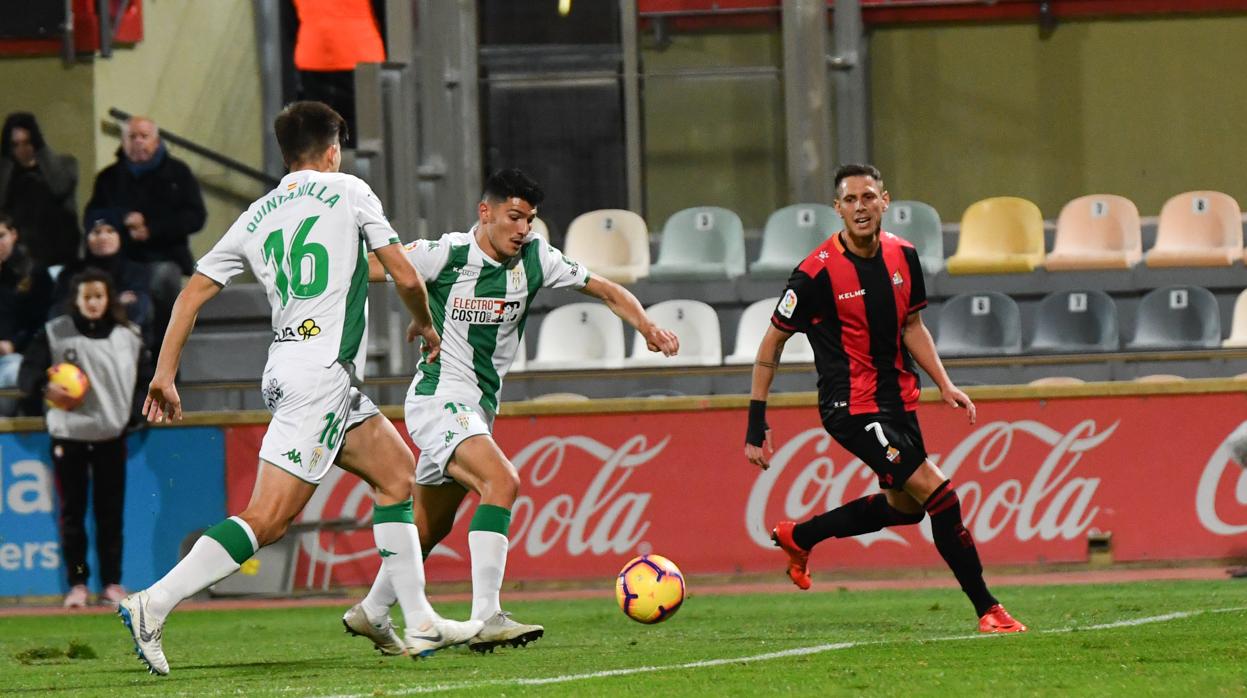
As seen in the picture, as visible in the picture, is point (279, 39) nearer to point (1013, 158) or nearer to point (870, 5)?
point (870, 5)

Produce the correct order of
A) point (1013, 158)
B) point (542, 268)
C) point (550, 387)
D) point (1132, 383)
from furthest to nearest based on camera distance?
point (1013, 158), point (550, 387), point (1132, 383), point (542, 268)

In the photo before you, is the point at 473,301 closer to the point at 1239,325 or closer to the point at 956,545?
the point at 956,545

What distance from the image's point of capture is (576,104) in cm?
1625

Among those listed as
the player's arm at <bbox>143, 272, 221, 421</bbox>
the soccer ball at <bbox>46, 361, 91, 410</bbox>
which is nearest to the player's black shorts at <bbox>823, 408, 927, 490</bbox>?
the player's arm at <bbox>143, 272, 221, 421</bbox>

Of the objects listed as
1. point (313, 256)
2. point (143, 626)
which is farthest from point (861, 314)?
point (143, 626)

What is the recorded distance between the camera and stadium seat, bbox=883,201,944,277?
13938mm

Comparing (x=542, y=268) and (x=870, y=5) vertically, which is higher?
(x=870, y=5)

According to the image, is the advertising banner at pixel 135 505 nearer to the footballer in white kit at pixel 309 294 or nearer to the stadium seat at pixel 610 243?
the stadium seat at pixel 610 243

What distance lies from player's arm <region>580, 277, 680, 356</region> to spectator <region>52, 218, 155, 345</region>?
5.18 metres

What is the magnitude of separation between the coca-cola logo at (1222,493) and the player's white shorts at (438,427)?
5.47 metres

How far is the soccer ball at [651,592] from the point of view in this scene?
7.72 meters

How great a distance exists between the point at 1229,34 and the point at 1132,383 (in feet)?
20.3

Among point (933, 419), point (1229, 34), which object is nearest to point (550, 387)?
point (933, 419)

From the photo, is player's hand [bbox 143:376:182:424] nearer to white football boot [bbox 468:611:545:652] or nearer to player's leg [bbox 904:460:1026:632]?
white football boot [bbox 468:611:545:652]
